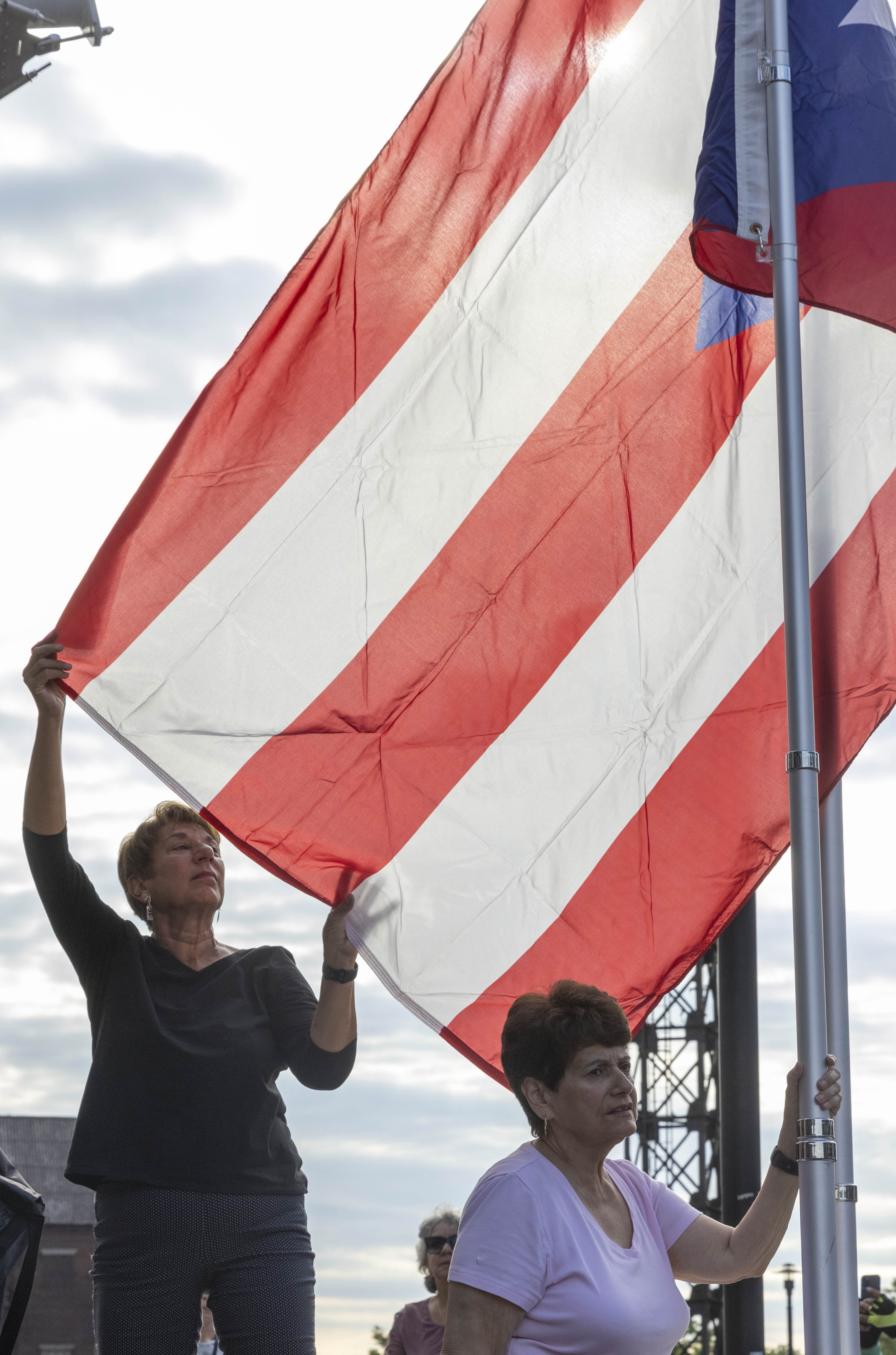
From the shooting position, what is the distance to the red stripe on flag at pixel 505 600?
2930 millimetres

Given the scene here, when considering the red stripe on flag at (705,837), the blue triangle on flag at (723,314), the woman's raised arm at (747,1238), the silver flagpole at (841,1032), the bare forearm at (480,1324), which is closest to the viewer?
the bare forearm at (480,1324)

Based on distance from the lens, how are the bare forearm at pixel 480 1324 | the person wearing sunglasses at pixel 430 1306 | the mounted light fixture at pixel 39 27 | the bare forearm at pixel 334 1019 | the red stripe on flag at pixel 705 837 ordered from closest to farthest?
the bare forearm at pixel 480 1324 → the bare forearm at pixel 334 1019 → the red stripe on flag at pixel 705 837 → the person wearing sunglasses at pixel 430 1306 → the mounted light fixture at pixel 39 27

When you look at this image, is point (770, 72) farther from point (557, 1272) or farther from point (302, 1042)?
point (557, 1272)

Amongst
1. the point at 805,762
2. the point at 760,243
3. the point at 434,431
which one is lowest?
the point at 805,762

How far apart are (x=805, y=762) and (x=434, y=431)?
3.65 ft

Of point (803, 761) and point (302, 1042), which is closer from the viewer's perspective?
point (803, 761)

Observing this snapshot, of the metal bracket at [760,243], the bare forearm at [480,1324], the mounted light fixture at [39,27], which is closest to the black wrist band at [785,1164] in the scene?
the bare forearm at [480,1324]

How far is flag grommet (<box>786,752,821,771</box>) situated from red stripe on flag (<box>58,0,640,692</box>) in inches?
48.1

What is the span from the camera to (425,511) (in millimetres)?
3045

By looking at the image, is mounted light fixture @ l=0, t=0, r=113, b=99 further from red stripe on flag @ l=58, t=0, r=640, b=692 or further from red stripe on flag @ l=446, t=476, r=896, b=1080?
red stripe on flag @ l=446, t=476, r=896, b=1080

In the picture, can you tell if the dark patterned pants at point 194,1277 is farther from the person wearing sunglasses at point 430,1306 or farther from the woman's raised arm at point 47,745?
the person wearing sunglasses at point 430,1306

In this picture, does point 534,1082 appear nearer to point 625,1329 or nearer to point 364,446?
point 625,1329

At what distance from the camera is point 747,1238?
2520 millimetres

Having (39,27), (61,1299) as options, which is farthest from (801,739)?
(61,1299)
